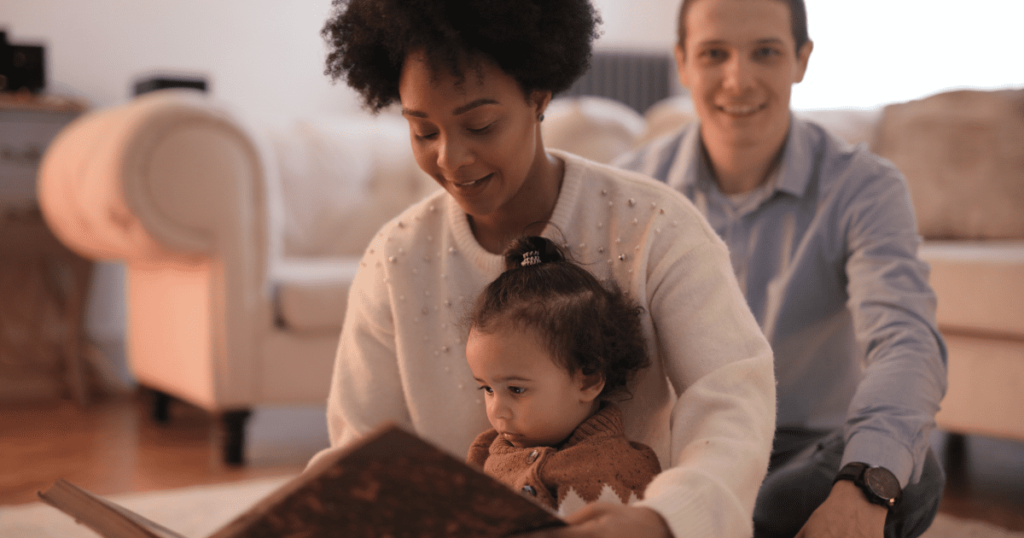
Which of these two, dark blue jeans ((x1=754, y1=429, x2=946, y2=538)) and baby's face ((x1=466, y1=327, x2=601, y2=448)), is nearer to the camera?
baby's face ((x1=466, y1=327, x2=601, y2=448))

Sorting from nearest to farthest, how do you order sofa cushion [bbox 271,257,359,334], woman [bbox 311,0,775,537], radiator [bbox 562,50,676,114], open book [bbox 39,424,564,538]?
1. open book [bbox 39,424,564,538]
2. woman [bbox 311,0,775,537]
3. sofa cushion [bbox 271,257,359,334]
4. radiator [bbox 562,50,676,114]

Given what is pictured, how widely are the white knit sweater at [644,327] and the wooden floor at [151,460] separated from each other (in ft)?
4.05

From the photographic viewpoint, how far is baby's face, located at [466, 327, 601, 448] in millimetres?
878

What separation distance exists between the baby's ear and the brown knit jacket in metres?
0.02

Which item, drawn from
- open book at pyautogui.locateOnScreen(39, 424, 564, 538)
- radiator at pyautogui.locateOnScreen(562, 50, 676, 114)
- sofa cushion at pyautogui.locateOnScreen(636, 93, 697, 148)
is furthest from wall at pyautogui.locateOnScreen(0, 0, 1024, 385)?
open book at pyautogui.locateOnScreen(39, 424, 564, 538)

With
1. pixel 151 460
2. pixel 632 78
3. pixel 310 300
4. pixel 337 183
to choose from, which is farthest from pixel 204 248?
pixel 632 78

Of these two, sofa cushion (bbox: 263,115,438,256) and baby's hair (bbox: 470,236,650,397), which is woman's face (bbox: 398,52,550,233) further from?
sofa cushion (bbox: 263,115,438,256)

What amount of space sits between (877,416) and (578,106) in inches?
73.6

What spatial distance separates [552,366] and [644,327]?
0.34 ft

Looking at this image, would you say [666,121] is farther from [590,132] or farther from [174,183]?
[174,183]

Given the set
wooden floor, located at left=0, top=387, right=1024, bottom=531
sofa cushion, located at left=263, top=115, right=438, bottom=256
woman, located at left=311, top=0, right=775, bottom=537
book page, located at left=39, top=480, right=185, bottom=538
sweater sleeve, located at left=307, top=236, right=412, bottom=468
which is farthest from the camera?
sofa cushion, located at left=263, top=115, right=438, bottom=256

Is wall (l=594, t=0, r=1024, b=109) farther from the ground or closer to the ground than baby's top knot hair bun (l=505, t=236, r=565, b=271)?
farther from the ground

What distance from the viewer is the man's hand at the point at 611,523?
1.95ft

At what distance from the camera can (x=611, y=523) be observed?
2.04 feet
